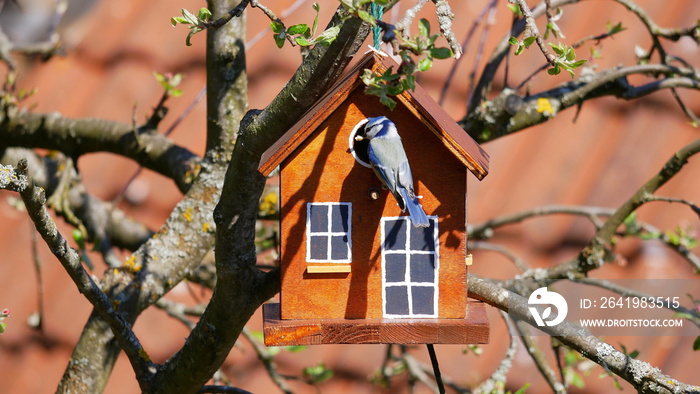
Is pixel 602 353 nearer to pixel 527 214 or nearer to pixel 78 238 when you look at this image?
pixel 527 214

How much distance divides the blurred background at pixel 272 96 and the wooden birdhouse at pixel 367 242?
1.10 metres

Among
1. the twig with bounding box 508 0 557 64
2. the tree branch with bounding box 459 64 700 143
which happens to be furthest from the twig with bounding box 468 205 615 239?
the twig with bounding box 508 0 557 64

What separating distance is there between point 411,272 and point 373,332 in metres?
0.12

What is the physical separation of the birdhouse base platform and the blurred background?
3.72 ft

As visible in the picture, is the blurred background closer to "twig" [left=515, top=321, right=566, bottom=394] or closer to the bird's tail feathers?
"twig" [left=515, top=321, right=566, bottom=394]

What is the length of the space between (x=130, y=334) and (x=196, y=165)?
528 mm

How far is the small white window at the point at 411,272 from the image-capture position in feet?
3.73

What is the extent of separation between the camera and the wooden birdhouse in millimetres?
1106

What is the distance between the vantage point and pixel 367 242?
114 centimetres

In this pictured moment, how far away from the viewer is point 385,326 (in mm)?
1098

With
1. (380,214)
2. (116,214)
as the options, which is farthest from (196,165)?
(380,214)

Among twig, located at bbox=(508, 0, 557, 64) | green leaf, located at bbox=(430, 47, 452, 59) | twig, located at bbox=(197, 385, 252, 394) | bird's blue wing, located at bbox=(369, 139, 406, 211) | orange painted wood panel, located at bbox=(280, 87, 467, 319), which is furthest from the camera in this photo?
twig, located at bbox=(197, 385, 252, 394)

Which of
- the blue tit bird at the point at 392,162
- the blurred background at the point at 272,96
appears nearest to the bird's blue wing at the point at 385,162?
the blue tit bird at the point at 392,162

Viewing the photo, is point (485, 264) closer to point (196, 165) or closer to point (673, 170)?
point (673, 170)
